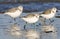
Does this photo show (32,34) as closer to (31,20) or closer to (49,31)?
(49,31)

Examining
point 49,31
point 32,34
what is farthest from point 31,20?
point 32,34

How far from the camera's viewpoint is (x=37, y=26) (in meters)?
10.6

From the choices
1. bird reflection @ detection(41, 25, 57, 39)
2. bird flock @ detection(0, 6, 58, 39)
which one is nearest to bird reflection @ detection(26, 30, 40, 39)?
bird flock @ detection(0, 6, 58, 39)

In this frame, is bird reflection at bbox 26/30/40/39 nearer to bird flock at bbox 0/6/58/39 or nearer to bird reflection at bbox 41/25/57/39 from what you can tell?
bird flock at bbox 0/6/58/39

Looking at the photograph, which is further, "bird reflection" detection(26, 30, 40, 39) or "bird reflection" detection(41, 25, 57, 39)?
"bird reflection" detection(41, 25, 57, 39)

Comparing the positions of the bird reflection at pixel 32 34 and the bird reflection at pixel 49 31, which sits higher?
the bird reflection at pixel 32 34

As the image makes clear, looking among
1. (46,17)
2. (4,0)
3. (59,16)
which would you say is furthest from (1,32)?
(4,0)

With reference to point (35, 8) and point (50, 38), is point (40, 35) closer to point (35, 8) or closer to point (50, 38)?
point (50, 38)

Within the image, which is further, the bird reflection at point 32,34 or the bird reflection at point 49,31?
the bird reflection at point 49,31

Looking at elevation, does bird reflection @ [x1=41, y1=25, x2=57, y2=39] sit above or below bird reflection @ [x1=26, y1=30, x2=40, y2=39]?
below

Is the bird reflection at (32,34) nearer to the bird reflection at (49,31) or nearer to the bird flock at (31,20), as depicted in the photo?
the bird flock at (31,20)

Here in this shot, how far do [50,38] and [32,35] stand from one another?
2.02 ft

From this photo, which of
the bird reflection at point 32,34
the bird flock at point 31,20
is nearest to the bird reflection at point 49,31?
the bird flock at point 31,20

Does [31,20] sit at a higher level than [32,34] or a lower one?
higher
